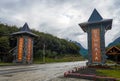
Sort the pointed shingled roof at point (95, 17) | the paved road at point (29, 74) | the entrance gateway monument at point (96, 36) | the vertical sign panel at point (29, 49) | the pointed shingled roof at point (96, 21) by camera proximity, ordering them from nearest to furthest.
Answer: the paved road at point (29, 74)
the entrance gateway monument at point (96, 36)
the pointed shingled roof at point (96, 21)
the pointed shingled roof at point (95, 17)
the vertical sign panel at point (29, 49)

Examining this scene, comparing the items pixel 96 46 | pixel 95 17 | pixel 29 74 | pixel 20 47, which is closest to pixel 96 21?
pixel 95 17

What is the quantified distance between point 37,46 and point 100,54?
4528 cm

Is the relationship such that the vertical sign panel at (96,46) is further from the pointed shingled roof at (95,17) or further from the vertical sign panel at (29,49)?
the vertical sign panel at (29,49)

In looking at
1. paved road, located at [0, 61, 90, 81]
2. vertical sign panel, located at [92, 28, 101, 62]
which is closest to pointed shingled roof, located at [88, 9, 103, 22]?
vertical sign panel, located at [92, 28, 101, 62]

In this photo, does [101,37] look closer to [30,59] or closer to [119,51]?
[119,51]

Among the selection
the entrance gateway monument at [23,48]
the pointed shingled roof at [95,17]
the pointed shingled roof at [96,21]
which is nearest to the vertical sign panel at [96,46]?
the pointed shingled roof at [96,21]

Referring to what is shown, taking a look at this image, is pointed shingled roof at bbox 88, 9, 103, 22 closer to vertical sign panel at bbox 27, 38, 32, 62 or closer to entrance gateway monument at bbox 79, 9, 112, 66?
entrance gateway monument at bbox 79, 9, 112, 66

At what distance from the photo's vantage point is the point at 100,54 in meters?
24.1

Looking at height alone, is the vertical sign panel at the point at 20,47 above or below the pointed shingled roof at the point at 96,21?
below

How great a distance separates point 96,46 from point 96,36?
1439 mm

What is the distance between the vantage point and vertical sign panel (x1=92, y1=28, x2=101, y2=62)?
2419 centimetres

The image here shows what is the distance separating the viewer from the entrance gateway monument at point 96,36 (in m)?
24.1

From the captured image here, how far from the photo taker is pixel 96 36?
24.8 metres

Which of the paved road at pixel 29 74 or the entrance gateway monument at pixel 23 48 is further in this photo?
the entrance gateway monument at pixel 23 48
